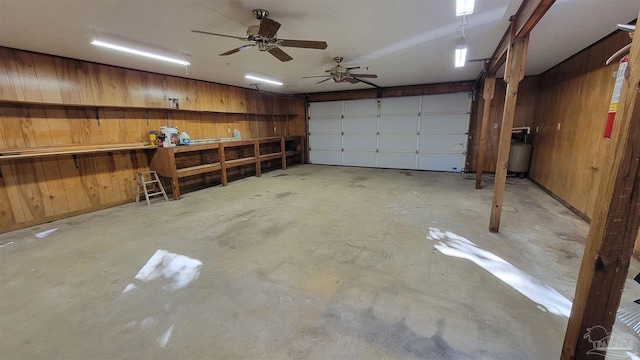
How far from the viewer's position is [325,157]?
9023 mm

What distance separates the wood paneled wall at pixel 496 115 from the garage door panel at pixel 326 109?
13.0 feet

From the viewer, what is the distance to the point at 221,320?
179cm

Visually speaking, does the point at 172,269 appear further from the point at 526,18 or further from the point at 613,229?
the point at 526,18

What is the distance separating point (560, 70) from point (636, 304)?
4.93 meters

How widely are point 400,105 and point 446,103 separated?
124cm

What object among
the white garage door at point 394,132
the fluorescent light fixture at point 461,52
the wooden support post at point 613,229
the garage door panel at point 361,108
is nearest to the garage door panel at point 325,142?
the white garage door at point 394,132

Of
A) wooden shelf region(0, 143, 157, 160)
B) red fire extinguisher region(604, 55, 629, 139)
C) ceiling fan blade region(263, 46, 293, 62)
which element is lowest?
wooden shelf region(0, 143, 157, 160)

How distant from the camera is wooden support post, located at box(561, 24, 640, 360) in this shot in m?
0.80

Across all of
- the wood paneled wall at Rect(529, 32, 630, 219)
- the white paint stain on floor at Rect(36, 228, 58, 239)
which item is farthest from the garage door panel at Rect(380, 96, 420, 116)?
the white paint stain on floor at Rect(36, 228, 58, 239)

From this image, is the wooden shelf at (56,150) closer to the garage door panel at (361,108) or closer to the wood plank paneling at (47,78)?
the wood plank paneling at (47,78)

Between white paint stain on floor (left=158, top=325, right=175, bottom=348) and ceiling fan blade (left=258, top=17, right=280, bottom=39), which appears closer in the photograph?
white paint stain on floor (left=158, top=325, right=175, bottom=348)

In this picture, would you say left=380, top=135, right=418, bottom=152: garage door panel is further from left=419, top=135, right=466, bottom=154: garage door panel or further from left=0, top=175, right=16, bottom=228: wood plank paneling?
left=0, top=175, right=16, bottom=228: wood plank paneling

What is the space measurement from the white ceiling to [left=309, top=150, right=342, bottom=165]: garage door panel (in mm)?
→ 4475

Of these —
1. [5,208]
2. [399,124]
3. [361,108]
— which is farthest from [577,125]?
[5,208]
